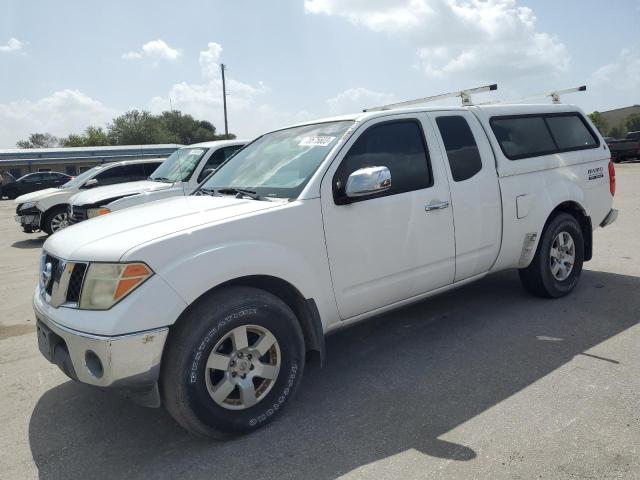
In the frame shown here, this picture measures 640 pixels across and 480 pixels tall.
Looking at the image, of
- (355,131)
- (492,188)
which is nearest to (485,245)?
(492,188)

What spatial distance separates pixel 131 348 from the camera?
263 centimetres

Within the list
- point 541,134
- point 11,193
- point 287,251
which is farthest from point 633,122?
point 287,251

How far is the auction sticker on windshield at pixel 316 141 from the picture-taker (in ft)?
12.1

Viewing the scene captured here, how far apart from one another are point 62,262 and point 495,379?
9.23 ft

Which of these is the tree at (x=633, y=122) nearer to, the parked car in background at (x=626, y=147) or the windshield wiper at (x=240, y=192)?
the parked car in background at (x=626, y=147)

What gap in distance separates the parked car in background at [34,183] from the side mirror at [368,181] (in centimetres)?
2980

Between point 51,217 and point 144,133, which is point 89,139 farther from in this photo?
point 51,217

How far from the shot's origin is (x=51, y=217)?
1169 cm

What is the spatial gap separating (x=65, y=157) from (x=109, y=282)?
49965mm

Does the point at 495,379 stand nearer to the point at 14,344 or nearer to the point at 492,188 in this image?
the point at 492,188

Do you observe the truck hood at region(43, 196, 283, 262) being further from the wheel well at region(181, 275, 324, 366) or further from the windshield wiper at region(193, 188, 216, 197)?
the wheel well at region(181, 275, 324, 366)

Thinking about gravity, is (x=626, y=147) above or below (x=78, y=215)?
above

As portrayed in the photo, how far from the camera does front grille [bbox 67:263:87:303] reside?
9.27 feet

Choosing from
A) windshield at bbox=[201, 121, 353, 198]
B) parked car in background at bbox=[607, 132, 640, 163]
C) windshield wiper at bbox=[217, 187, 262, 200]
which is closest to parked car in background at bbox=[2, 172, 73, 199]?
windshield at bbox=[201, 121, 353, 198]
